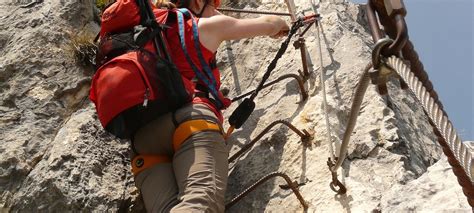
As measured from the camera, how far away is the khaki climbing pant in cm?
357

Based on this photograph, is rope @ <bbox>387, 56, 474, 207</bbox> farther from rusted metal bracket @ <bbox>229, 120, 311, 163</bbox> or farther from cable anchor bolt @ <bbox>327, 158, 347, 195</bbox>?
rusted metal bracket @ <bbox>229, 120, 311, 163</bbox>

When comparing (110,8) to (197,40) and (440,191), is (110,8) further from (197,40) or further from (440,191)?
(440,191)

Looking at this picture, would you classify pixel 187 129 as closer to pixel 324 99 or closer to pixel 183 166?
pixel 183 166

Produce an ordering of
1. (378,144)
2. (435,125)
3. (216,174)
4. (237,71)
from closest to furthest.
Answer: (435,125)
(216,174)
(378,144)
(237,71)

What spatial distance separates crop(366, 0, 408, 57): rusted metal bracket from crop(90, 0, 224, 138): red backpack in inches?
Result: 72.7

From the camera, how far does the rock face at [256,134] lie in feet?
12.4

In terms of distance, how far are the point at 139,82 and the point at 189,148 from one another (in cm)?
54

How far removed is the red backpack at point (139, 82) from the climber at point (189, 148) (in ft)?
0.30

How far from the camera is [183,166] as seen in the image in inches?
146

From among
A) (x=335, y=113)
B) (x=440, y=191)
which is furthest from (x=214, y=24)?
(x=440, y=191)

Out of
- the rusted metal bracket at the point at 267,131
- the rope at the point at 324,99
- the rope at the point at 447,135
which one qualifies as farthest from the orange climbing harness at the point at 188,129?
the rope at the point at 447,135

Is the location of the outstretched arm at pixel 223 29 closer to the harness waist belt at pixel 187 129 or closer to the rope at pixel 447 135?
the harness waist belt at pixel 187 129

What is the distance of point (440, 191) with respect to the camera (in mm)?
3014

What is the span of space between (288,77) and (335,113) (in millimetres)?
767
